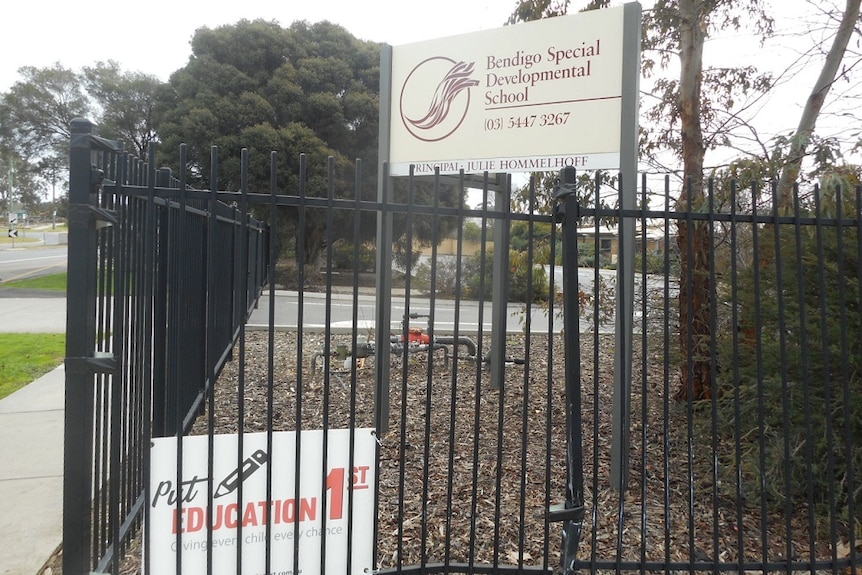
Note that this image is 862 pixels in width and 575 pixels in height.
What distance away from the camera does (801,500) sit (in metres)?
3.62

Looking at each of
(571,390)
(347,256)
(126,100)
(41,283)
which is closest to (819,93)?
(571,390)

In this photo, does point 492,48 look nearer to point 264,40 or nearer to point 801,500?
point 801,500

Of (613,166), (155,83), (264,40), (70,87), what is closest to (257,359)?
(613,166)

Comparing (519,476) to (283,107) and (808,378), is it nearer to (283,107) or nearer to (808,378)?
(808,378)

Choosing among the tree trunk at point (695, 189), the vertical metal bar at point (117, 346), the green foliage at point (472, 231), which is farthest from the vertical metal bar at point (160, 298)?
the green foliage at point (472, 231)

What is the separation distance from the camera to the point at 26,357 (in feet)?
25.5

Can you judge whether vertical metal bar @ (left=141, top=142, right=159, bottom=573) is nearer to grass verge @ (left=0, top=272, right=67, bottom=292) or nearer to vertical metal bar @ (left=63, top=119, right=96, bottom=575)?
vertical metal bar @ (left=63, top=119, right=96, bottom=575)

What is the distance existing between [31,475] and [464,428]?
120 inches

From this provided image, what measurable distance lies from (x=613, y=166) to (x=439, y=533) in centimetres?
250

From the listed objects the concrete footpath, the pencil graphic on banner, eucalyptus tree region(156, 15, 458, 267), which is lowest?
the concrete footpath

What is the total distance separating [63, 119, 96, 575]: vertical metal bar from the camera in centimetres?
229

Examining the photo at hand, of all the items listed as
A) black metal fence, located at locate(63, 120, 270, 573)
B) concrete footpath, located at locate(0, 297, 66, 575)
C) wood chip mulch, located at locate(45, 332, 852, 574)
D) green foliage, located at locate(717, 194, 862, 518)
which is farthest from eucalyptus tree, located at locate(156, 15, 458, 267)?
black metal fence, located at locate(63, 120, 270, 573)

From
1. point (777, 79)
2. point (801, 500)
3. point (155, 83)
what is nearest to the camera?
point (801, 500)

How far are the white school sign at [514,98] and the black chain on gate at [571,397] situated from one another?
153 centimetres
